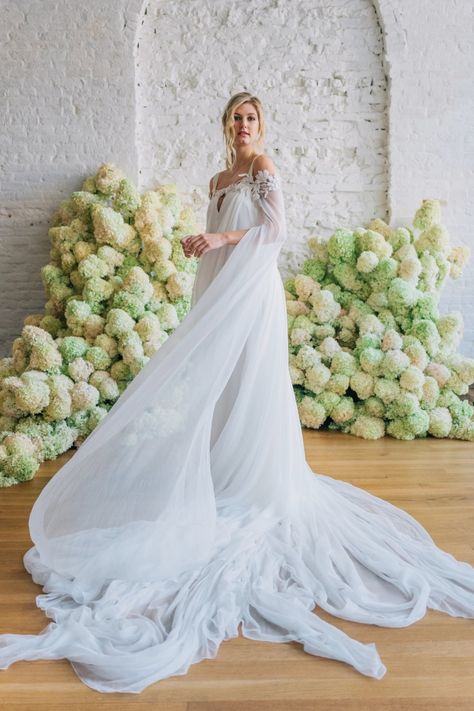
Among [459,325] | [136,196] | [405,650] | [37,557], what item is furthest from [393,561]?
[136,196]

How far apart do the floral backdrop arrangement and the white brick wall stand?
345 mm

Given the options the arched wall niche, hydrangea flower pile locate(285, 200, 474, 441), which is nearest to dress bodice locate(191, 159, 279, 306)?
hydrangea flower pile locate(285, 200, 474, 441)

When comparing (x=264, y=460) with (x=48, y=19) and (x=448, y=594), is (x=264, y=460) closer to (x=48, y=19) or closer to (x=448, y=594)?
(x=448, y=594)

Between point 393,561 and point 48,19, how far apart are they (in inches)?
193

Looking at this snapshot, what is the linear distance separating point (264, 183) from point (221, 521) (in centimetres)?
151

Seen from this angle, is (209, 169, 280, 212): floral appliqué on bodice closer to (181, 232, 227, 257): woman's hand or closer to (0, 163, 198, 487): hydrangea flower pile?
(181, 232, 227, 257): woman's hand

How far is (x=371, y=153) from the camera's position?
5273mm

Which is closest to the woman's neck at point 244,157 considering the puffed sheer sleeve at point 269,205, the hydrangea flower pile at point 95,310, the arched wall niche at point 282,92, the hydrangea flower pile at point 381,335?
the puffed sheer sleeve at point 269,205

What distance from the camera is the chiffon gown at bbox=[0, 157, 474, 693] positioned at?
79.3 inches

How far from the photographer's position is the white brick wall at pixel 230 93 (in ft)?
16.7

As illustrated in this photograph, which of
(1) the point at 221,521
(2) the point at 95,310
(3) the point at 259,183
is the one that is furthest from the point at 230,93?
(1) the point at 221,521

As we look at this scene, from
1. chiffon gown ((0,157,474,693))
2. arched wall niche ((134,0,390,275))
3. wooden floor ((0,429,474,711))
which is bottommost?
wooden floor ((0,429,474,711))

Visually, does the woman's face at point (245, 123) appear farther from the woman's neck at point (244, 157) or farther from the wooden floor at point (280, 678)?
the wooden floor at point (280, 678)

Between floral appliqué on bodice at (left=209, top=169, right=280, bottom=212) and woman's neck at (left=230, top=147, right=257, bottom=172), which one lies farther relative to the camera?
woman's neck at (left=230, top=147, right=257, bottom=172)
